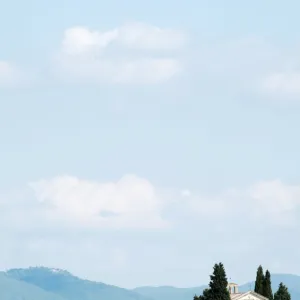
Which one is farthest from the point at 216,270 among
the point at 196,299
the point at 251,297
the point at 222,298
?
the point at 251,297

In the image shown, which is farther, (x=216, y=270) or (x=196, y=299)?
(x=196, y=299)

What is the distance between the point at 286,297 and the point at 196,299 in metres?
13.2

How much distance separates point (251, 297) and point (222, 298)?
37652 mm

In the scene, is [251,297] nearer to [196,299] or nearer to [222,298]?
[196,299]

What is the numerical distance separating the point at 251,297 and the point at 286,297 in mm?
22148

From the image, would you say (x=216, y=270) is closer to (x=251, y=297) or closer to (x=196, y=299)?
(x=196, y=299)

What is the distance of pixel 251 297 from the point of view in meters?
196

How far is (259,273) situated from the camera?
197m

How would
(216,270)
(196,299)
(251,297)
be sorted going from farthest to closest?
(251,297)
(196,299)
(216,270)

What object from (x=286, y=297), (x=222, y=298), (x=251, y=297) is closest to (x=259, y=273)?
(x=251, y=297)

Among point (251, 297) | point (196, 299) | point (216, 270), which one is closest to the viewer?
Answer: point (216, 270)

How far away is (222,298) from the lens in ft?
521

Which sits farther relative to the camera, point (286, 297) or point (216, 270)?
point (286, 297)

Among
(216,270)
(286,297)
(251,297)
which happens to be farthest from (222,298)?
(251,297)
